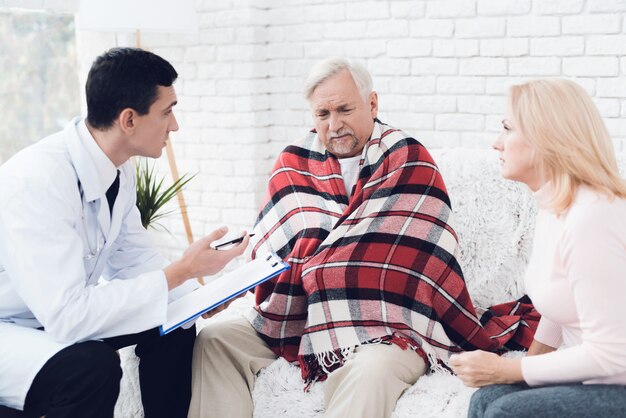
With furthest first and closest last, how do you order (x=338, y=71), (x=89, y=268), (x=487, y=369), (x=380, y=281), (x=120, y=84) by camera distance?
(x=338, y=71)
(x=380, y=281)
(x=89, y=268)
(x=120, y=84)
(x=487, y=369)

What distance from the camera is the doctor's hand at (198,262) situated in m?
1.83

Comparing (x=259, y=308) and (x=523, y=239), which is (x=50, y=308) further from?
(x=523, y=239)

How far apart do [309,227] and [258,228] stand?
233 mm

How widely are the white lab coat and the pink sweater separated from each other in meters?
0.92

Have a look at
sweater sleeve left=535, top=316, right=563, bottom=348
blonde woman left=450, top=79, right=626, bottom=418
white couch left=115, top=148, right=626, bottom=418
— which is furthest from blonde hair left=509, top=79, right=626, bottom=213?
white couch left=115, top=148, right=626, bottom=418

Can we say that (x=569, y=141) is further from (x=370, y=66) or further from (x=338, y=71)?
(x=370, y=66)

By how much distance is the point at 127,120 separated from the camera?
6.13ft

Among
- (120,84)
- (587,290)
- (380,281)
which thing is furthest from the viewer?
(380,281)

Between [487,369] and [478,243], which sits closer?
[487,369]

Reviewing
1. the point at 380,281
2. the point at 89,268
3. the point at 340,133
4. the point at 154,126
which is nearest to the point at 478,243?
the point at 380,281

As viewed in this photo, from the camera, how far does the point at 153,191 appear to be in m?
3.03

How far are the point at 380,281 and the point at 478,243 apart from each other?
43 centimetres

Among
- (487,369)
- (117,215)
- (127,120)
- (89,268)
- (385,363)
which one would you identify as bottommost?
(385,363)

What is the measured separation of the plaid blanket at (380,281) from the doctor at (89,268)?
0.30 metres
